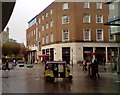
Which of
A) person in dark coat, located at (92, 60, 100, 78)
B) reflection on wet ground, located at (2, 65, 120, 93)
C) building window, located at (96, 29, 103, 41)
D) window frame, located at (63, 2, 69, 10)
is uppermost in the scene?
window frame, located at (63, 2, 69, 10)

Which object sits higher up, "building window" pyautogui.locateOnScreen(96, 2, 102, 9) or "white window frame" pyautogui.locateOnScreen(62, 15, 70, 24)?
"building window" pyautogui.locateOnScreen(96, 2, 102, 9)

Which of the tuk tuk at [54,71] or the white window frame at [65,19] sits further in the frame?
the white window frame at [65,19]

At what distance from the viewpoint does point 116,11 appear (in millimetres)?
39250

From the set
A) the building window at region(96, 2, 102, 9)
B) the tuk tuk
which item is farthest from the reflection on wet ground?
the building window at region(96, 2, 102, 9)

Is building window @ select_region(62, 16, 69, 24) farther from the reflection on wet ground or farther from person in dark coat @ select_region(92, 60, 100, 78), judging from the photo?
the reflection on wet ground

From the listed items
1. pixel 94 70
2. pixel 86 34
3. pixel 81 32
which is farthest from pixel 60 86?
pixel 86 34

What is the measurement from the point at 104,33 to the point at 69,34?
340 inches

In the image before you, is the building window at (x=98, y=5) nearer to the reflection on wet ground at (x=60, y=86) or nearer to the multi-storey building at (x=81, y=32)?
the multi-storey building at (x=81, y=32)

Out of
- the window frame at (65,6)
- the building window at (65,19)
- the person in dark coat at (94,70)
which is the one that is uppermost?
the window frame at (65,6)

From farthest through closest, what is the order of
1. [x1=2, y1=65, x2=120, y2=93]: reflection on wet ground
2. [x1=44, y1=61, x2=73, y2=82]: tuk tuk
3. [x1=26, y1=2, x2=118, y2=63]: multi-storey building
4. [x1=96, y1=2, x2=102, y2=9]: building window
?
[x1=96, y1=2, x2=102, y2=9]: building window → [x1=26, y1=2, x2=118, y2=63]: multi-storey building → [x1=44, y1=61, x2=73, y2=82]: tuk tuk → [x1=2, y1=65, x2=120, y2=93]: reflection on wet ground

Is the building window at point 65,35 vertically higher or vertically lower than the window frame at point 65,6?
lower

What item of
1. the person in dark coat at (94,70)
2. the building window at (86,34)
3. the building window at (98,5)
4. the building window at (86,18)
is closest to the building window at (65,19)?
the building window at (86,18)

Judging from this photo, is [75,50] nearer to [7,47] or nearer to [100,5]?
[100,5]

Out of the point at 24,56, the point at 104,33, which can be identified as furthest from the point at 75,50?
the point at 24,56
